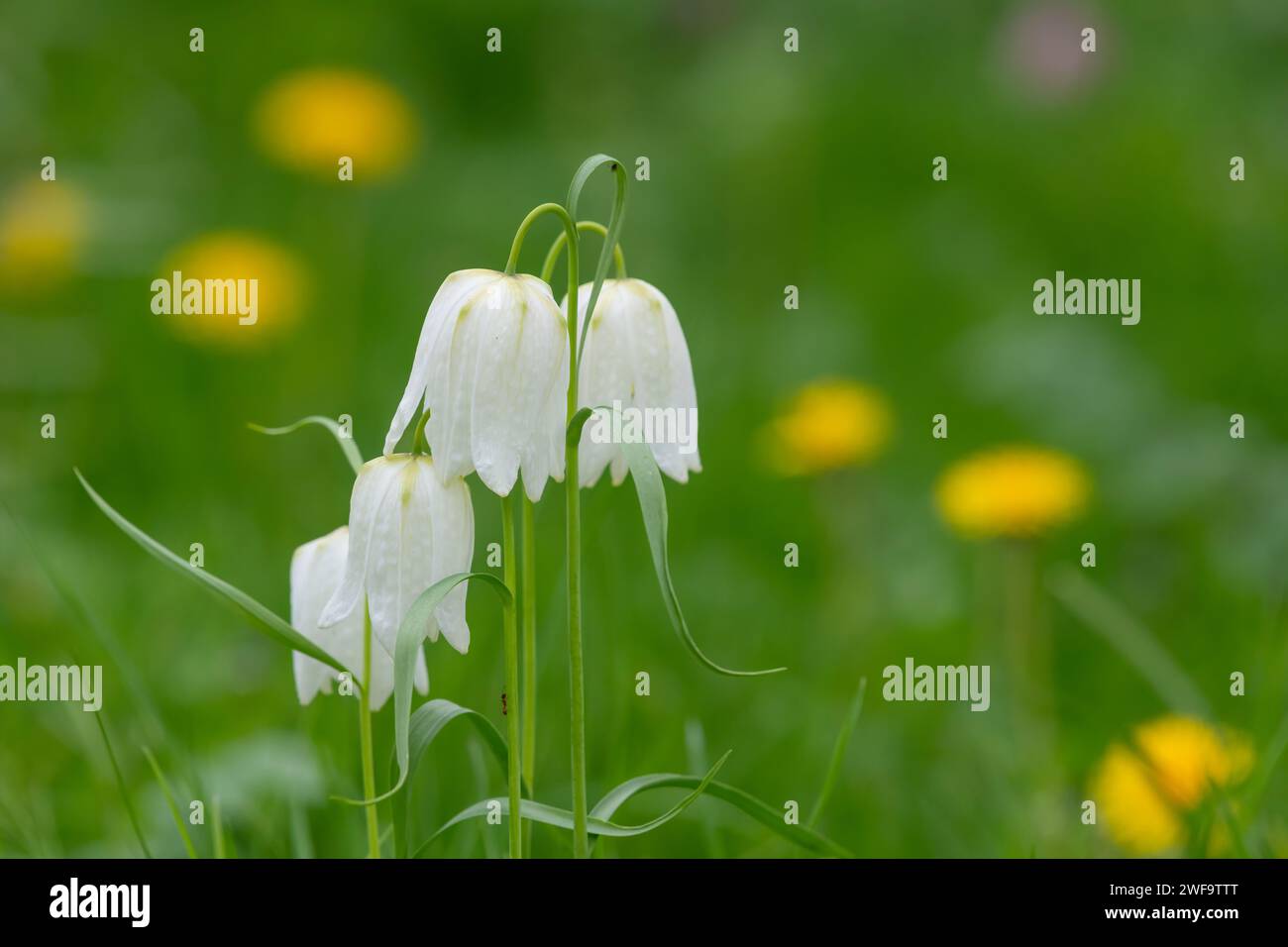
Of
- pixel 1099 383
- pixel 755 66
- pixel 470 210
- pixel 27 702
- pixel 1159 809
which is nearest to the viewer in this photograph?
pixel 1159 809

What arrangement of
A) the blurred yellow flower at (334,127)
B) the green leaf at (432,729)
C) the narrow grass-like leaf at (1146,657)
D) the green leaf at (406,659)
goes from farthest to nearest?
the blurred yellow flower at (334,127) → the narrow grass-like leaf at (1146,657) → the green leaf at (432,729) → the green leaf at (406,659)

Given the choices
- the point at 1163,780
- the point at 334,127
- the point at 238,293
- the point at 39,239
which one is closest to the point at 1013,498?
the point at 1163,780

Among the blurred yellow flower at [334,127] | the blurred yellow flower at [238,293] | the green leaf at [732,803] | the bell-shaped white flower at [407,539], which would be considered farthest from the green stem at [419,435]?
the blurred yellow flower at [334,127]

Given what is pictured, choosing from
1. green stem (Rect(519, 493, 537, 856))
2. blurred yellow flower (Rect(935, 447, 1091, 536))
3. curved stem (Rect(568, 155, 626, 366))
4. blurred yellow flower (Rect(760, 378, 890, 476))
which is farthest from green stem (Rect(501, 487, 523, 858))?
blurred yellow flower (Rect(760, 378, 890, 476))

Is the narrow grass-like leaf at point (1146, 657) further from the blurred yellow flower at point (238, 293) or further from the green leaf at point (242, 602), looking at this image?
the blurred yellow flower at point (238, 293)

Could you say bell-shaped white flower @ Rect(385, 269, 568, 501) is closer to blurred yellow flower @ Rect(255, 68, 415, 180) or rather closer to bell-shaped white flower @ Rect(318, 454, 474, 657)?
bell-shaped white flower @ Rect(318, 454, 474, 657)
